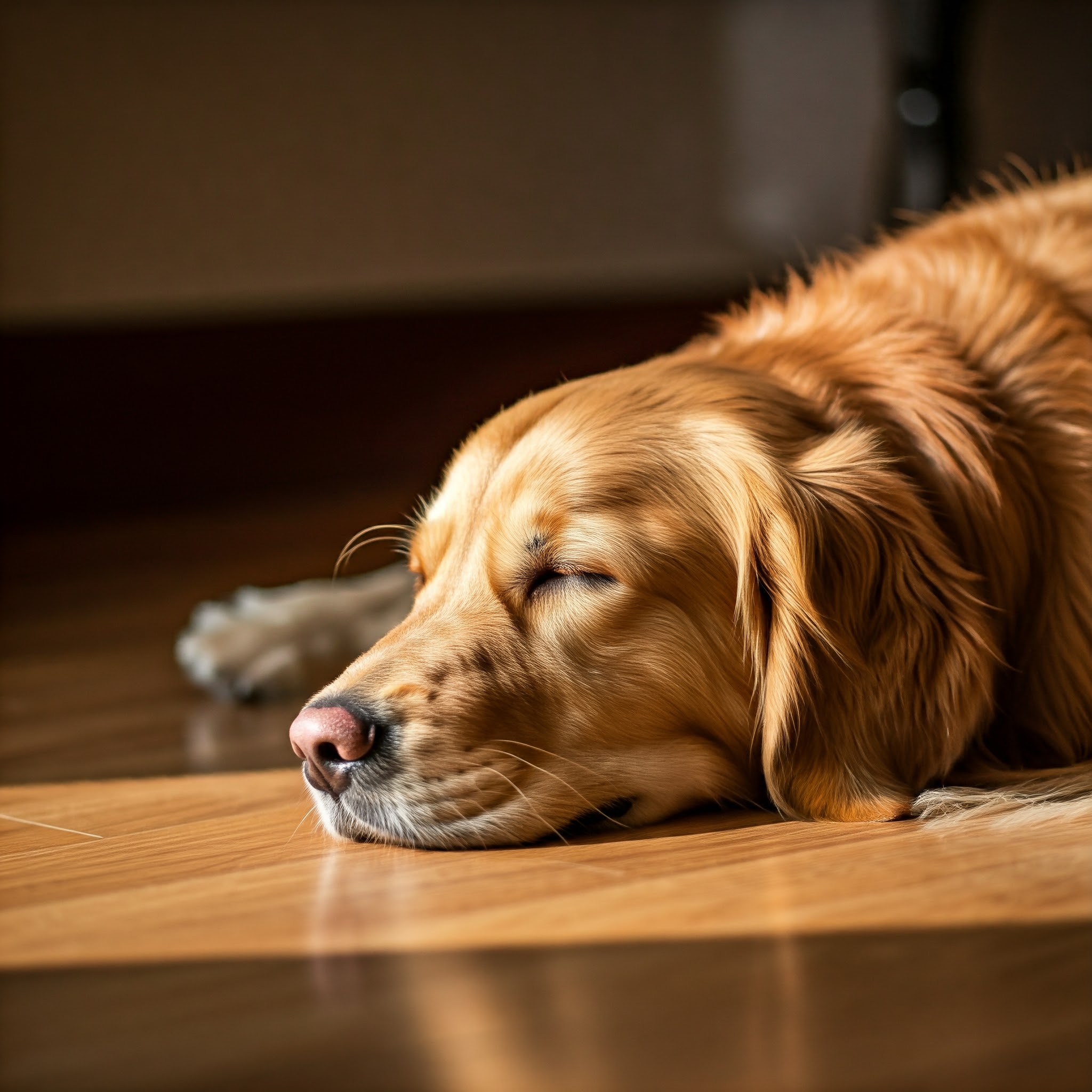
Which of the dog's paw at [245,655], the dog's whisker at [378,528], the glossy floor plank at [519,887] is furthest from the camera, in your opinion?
the dog's paw at [245,655]

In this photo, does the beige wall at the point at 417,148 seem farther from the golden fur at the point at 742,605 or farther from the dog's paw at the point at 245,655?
the golden fur at the point at 742,605

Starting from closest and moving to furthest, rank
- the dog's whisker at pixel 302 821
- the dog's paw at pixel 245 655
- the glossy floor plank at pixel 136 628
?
the dog's whisker at pixel 302 821 → the glossy floor plank at pixel 136 628 → the dog's paw at pixel 245 655

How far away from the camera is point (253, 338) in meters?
5.77

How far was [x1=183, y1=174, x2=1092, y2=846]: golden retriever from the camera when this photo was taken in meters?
1.60

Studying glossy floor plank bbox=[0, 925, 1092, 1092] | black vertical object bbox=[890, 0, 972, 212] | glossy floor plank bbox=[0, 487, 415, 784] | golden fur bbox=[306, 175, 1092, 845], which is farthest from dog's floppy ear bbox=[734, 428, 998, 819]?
black vertical object bbox=[890, 0, 972, 212]

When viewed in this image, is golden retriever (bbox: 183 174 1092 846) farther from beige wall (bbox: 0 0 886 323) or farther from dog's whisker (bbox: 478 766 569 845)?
beige wall (bbox: 0 0 886 323)

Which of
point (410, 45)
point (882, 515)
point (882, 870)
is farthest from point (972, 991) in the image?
point (410, 45)

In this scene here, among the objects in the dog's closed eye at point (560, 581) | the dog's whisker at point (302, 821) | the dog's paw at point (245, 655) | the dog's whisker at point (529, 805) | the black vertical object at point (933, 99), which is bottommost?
the dog's paw at point (245, 655)

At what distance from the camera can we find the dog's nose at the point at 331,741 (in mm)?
1573

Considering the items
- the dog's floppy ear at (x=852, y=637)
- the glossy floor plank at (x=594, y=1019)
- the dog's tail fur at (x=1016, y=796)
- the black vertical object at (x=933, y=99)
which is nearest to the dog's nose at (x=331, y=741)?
the glossy floor plank at (x=594, y=1019)

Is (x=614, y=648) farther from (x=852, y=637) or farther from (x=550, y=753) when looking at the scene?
(x=852, y=637)

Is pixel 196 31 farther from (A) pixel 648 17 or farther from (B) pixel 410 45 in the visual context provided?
(A) pixel 648 17

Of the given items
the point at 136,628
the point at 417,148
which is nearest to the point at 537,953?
the point at 136,628

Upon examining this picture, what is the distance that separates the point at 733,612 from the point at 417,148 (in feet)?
15.9
